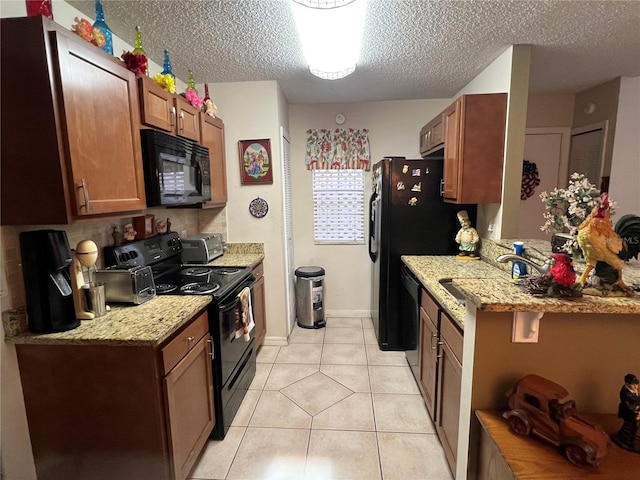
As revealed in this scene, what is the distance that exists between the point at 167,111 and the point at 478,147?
2107 millimetres

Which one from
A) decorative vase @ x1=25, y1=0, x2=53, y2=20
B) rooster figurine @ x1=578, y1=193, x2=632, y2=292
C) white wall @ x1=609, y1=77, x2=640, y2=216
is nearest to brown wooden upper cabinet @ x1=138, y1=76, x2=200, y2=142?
decorative vase @ x1=25, y1=0, x2=53, y2=20

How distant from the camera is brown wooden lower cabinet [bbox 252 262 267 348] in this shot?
2.81 metres

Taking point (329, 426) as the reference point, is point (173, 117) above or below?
above

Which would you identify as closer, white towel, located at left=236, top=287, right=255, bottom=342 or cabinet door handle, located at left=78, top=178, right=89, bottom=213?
cabinet door handle, located at left=78, top=178, right=89, bottom=213

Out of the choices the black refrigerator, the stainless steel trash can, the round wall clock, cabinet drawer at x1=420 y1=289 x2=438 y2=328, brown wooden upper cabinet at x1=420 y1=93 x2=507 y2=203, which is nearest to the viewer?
cabinet drawer at x1=420 y1=289 x2=438 y2=328

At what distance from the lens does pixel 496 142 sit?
7.50ft

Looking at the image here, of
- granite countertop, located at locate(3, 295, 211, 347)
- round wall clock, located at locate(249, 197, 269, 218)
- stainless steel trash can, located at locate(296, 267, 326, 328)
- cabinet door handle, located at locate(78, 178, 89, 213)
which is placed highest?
cabinet door handle, located at locate(78, 178, 89, 213)

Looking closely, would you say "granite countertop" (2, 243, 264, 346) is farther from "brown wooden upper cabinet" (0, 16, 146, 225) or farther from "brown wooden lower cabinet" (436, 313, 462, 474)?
"brown wooden lower cabinet" (436, 313, 462, 474)

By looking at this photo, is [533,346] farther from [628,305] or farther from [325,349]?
[325,349]

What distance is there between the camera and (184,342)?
1.55 m

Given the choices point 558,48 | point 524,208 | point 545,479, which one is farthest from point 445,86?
point 545,479

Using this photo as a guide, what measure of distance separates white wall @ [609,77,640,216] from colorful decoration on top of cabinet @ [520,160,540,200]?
2.00ft

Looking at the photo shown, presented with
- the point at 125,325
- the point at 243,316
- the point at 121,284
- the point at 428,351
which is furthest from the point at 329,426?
the point at 121,284

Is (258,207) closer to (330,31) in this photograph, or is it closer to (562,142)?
(330,31)
